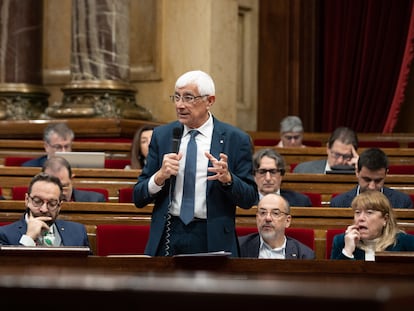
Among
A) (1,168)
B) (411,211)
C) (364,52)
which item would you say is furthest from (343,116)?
(411,211)

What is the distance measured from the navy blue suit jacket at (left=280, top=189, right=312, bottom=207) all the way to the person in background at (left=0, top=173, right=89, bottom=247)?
1.48 meters

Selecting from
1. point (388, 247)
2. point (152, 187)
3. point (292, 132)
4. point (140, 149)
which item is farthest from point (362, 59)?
point (152, 187)

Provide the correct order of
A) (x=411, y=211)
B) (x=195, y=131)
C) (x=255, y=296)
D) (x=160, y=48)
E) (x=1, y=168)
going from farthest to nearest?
(x=160, y=48), (x=1, y=168), (x=411, y=211), (x=195, y=131), (x=255, y=296)

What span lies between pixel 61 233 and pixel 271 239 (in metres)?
0.86

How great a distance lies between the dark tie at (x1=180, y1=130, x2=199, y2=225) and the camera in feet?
10.8

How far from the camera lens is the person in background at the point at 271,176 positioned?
16.5 ft

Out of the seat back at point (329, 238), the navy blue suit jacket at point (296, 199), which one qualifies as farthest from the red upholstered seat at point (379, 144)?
the seat back at point (329, 238)

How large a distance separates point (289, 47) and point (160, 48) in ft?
5.26

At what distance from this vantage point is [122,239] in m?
4.20

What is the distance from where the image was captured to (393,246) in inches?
151

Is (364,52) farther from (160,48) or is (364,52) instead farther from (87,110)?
(87,110)

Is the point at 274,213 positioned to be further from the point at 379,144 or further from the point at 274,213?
the point at 379,144

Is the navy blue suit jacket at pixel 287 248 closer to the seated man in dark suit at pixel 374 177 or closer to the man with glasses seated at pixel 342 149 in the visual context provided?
the seated man in dark suit at pixel 374 177

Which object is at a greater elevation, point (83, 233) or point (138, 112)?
point (138, 112)
